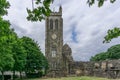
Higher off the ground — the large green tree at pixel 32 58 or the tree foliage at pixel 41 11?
the large green tree at pixel 32 58

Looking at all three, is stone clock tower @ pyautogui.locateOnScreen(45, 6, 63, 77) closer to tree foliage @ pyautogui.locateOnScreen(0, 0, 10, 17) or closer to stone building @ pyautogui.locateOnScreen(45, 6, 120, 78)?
stone building @ pyautogui.locateOnScreen(45, 6, 120, 78)

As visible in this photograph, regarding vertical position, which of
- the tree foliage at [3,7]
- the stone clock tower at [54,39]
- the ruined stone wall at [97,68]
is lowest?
the ruined stone wall at [97,68]

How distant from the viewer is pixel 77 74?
94.2m

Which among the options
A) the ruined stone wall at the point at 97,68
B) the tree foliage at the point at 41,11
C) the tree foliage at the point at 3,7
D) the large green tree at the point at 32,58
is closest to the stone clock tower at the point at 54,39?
the ruined stone wall at the point at 97,68

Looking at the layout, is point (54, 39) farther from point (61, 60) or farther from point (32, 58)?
point (32, 58)

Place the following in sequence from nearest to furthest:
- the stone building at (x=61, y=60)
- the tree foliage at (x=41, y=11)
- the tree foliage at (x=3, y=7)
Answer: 1. the tree foliage at (x=41, y=11)
2. the tree foliage at (x=3, y=7)
3. the stone building at (x=61, y=60)

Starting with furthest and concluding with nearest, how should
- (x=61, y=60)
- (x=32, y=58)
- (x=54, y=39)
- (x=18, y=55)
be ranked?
1. (x=54, y=39)
2. (x=61, y=60)
3. (x=32, y=58)
4. (x=18, y=55)

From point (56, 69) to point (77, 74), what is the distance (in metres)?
6.17

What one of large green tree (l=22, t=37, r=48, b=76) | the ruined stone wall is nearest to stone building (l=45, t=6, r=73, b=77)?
the ruined stone wall

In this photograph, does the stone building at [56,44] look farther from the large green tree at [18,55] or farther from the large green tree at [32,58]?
the large green tree at [18,55]

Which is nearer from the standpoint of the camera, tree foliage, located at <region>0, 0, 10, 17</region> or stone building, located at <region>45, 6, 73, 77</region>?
tree foliage, located at <region>0, 0, 10, 17</region>

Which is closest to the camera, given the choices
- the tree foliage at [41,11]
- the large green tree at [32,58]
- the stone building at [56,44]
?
the tree foliage at [41,11]

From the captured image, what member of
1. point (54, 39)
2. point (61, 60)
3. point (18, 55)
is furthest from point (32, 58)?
point (54, 39)

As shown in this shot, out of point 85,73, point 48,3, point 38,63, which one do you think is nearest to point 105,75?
point 85,73
